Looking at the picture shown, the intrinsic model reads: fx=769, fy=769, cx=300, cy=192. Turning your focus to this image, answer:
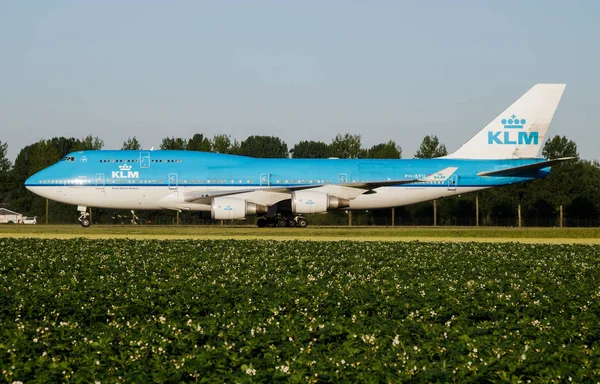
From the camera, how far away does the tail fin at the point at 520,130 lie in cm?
4906

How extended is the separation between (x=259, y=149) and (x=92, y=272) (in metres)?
109

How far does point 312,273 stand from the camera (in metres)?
20.4

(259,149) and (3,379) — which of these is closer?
(3,379)

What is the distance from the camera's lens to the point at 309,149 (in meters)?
122

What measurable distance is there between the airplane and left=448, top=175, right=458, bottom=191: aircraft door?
6cm

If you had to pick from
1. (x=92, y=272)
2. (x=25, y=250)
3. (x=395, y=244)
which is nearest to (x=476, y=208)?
(x=395, y=244)

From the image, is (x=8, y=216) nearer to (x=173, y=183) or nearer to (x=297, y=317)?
(x=173, y=183)

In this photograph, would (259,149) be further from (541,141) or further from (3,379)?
(3,379)

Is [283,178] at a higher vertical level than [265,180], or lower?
higher

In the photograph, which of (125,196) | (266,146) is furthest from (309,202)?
(266,146)

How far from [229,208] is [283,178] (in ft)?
15.5

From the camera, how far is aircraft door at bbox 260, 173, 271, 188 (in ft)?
149

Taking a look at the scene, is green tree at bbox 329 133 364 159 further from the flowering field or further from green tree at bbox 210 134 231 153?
the flowering field

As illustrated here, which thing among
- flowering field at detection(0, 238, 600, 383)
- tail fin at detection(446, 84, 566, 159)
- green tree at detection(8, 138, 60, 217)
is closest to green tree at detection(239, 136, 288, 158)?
green tree at detection(8, 138, 60, 217)
